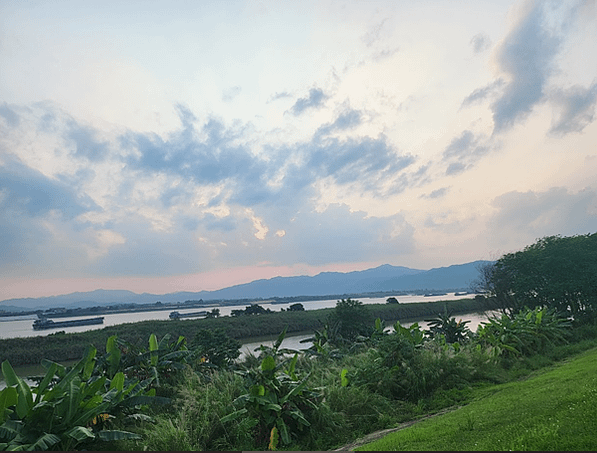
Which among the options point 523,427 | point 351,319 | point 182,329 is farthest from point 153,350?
point 182,329

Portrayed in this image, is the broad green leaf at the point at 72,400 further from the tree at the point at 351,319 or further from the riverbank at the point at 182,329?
the tree at the point at 351,319

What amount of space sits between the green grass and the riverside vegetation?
4.3 inches

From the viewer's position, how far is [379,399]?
323 inches

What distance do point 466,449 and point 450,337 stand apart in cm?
1230

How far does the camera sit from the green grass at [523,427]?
13.9ft

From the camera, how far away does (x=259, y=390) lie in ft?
21.9

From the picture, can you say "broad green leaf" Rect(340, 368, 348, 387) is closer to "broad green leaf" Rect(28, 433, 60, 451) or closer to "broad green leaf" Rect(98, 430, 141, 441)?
"broad green leaf" Rect(98, 430, 141, 441)

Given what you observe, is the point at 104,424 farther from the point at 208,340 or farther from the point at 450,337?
the point at 450,337

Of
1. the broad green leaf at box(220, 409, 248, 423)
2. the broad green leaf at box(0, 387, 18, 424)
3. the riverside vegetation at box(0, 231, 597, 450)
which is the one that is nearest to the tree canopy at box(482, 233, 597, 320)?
the riverside vegetation at box(0, 231, 597, 450)

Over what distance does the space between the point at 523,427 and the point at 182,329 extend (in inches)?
1293

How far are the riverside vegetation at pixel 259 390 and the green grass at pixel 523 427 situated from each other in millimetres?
110

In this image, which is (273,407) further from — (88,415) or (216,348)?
(216,348)

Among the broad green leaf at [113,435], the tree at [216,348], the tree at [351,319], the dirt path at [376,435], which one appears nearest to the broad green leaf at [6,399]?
the broad green leaf at [113,435]

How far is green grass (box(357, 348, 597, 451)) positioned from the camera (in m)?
4.23
